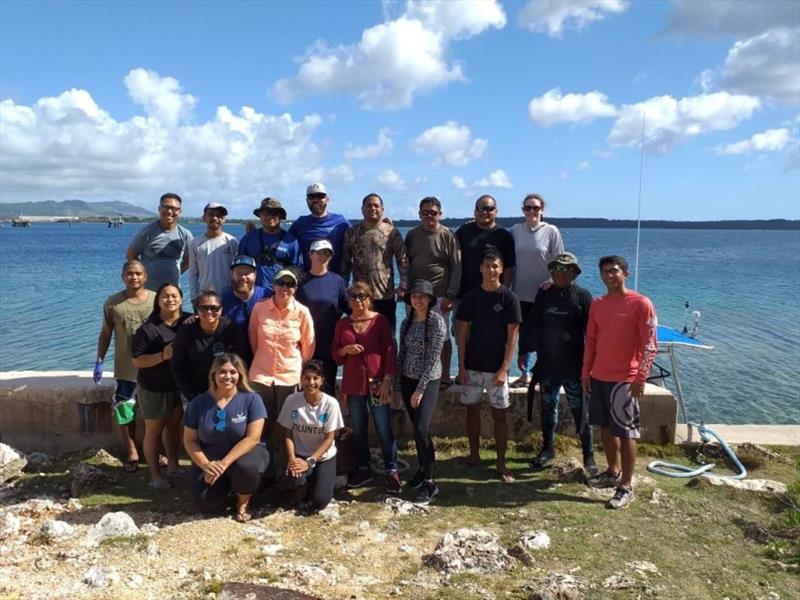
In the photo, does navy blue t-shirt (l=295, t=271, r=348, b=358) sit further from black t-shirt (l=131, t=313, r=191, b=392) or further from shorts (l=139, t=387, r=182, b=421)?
shorts (l=139, t=387, r=182, b=421)

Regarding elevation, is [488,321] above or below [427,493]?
above

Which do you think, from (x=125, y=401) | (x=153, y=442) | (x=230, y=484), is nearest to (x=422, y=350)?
(x=230, y=484)

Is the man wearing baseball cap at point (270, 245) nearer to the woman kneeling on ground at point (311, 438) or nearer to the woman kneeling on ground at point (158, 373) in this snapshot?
the woman kneeling on ground at point (158, 373)

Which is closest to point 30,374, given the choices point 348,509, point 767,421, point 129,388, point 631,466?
point 129,388

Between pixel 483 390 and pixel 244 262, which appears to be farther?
pixel 483 390

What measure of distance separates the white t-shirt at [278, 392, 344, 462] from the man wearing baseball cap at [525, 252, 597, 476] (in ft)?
6.82

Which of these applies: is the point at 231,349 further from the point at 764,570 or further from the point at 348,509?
the point at 764,570

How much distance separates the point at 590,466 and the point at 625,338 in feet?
4.69

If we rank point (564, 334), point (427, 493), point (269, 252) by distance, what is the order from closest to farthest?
point (427, 493), point (564, 334), point (269, 252)

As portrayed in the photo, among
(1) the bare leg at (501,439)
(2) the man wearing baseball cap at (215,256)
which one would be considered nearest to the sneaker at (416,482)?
(1) the bare leg at (501,439)

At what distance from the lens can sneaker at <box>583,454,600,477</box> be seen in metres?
5.68

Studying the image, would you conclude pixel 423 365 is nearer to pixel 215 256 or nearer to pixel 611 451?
pixel 611 451

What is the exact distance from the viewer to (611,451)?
18.1ft

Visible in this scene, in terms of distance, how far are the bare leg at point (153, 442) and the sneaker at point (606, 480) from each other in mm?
4140
